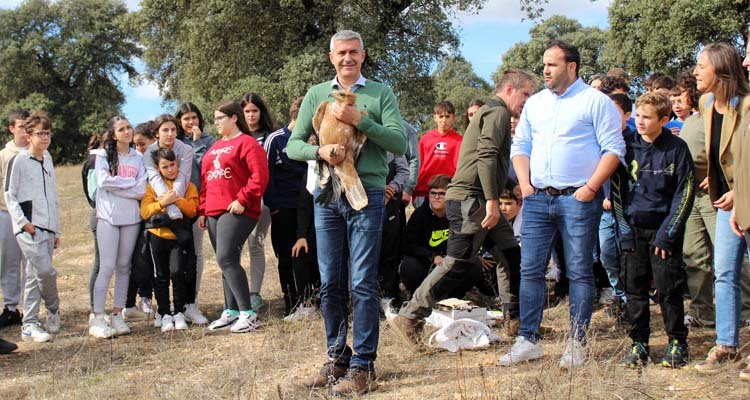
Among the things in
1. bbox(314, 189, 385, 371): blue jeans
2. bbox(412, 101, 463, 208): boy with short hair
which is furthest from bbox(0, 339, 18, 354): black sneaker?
bbox(412, 101, 463, 208): boy with short hair

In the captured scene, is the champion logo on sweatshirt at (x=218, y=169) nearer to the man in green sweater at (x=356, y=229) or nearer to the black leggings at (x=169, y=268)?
the black leggings at (x=169, y=268)

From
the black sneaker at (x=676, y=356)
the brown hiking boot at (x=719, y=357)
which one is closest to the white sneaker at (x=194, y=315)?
the black sneaker at (x=676, y=356)

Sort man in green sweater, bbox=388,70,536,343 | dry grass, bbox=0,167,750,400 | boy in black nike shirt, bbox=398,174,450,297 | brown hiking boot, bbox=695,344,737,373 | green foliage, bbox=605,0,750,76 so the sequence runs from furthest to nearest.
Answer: green foliage, bbox=605,0,750,76 < boy in black nike shirt, bbox=398,174,450,297 < man in green sweater, bbox=388,70,536,343 < brown hiking boot, bbox=695,344,737,373 < dry grass, bbox=0,167,750,400

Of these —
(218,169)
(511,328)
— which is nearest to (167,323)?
(218,169)

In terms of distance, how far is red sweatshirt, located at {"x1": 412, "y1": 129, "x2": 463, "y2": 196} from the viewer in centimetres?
800

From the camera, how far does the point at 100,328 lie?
682cm

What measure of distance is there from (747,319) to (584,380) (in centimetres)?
230

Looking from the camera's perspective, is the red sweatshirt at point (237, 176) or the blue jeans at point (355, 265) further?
the red sweatshirt at point (237, 176)

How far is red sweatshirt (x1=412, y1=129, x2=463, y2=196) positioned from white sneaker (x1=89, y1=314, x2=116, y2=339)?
3.36m

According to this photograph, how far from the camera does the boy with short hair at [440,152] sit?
7980 millimetres

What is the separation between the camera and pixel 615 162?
468cm

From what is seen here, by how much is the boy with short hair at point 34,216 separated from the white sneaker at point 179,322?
113 centimetres

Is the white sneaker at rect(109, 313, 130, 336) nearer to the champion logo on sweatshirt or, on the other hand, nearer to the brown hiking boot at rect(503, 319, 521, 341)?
the champion logo on sweatshirt

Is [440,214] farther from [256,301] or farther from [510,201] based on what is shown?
[256,301]
